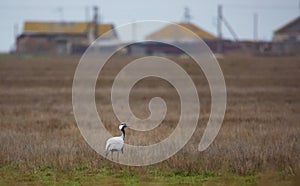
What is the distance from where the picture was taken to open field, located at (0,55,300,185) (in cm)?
1384

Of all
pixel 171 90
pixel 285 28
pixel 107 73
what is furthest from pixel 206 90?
pixel 285 28

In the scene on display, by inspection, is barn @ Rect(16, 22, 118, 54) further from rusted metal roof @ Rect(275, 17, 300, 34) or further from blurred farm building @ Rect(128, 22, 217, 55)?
rusted metal roof @ Rect(275, 17, 300, 34)

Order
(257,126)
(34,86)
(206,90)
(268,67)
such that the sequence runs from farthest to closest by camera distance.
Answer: (268,67) → (34,86) → (206,90) → (257,126)

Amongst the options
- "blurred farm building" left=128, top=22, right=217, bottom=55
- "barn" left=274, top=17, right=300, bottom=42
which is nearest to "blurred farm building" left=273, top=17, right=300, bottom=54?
"barn" left=274, top=17, right=300, bottom=42

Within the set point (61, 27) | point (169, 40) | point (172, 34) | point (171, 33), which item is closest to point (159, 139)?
point (169, 40)

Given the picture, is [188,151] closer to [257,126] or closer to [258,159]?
[258,159]

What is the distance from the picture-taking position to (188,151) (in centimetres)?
1595

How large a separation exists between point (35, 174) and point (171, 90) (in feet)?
74.2

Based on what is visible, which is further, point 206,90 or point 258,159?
point 206,90

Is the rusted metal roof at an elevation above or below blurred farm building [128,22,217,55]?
above

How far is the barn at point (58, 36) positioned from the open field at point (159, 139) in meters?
69.3

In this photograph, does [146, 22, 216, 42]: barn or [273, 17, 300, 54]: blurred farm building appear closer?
[273, 17, 300, 54]: blurred farm building

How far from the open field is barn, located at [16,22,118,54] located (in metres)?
69.3

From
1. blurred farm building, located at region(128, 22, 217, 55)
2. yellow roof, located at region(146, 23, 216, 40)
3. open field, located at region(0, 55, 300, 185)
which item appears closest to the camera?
open field, located at region(0, 55, 300, 185)
